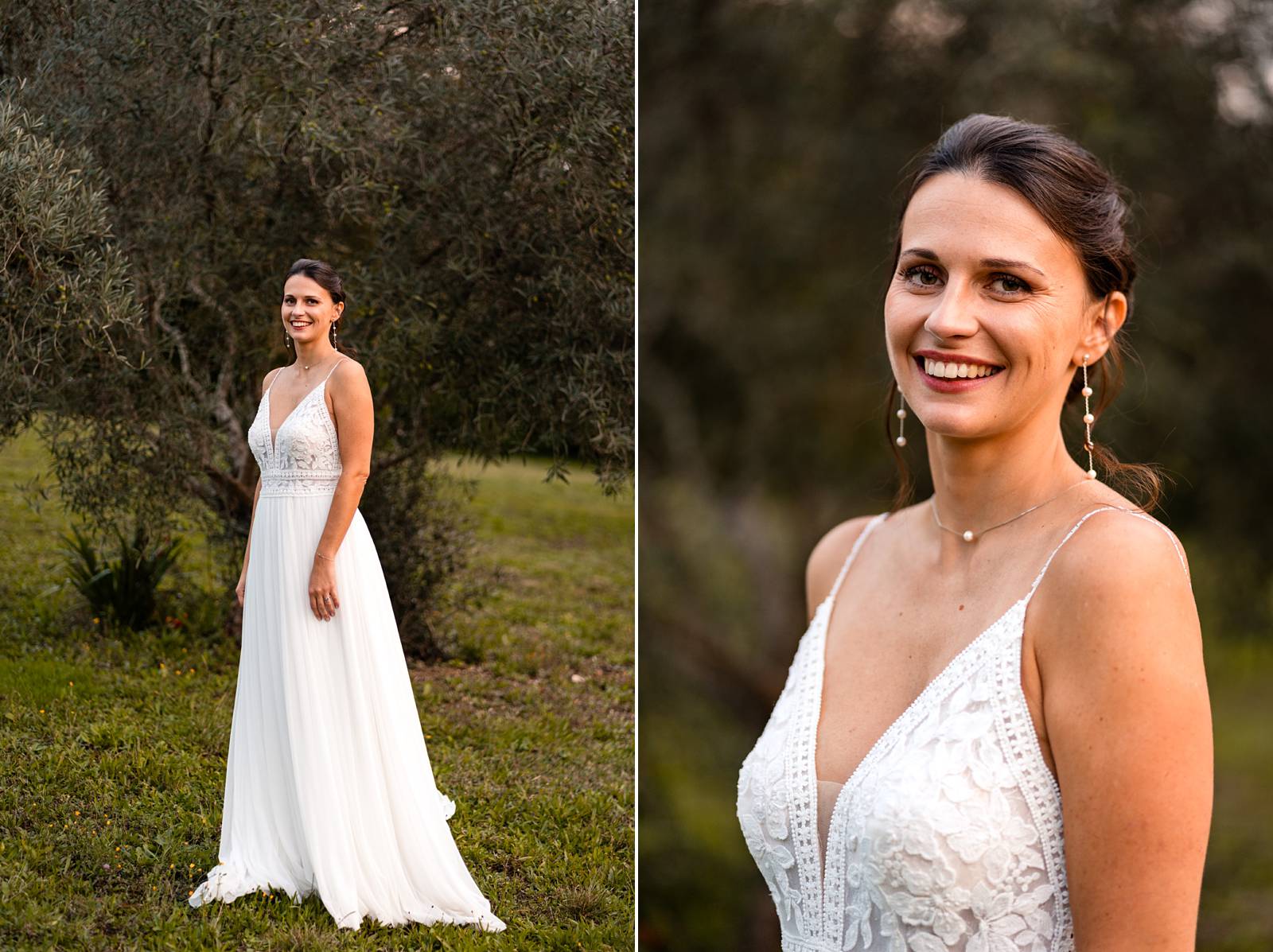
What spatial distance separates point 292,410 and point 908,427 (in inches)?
66.4

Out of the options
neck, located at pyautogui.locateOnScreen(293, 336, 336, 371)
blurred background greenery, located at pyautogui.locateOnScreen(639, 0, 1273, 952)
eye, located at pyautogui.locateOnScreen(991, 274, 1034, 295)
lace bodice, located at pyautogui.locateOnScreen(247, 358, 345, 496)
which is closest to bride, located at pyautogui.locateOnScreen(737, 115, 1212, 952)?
eye, located at pyautogui.locateOnScreen(991, 274, 1034, 295)

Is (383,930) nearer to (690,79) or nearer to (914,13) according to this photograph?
(690,79)

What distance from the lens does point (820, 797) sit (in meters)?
1.48

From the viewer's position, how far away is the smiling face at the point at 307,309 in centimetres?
214

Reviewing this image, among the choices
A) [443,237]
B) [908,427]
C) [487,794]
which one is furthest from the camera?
[908,427]

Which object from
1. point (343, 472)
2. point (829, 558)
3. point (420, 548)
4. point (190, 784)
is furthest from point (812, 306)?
point (190, 784)

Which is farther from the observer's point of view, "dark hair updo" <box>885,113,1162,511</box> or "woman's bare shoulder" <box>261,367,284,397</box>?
"woman's bare shoulder" <box>261,367,284,397</box>

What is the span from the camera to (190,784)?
2.07m

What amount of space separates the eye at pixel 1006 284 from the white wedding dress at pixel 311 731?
119 centimetres

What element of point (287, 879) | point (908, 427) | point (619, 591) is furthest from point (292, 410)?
point (908, 427)

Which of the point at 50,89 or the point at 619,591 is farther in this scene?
the point at 619,591

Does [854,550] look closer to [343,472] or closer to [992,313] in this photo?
[992,313]

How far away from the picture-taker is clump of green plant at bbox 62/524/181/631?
7.07 feet

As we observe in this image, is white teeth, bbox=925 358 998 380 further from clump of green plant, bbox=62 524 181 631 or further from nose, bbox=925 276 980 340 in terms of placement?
clump of green plant, bbox=62 524 181 631
